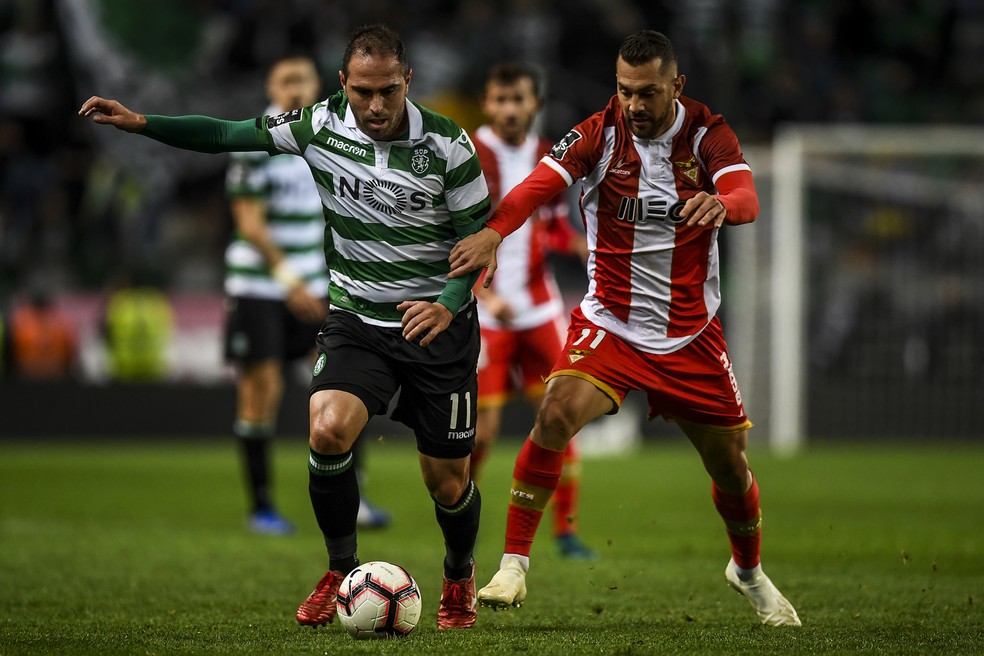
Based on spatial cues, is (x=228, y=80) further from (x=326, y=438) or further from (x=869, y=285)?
(x=326, y=438)

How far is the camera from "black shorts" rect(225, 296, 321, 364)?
28.3 feet

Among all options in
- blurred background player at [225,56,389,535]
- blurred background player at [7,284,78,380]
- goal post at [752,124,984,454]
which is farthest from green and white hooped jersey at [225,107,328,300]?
blurred background player at [7,284,78,380]

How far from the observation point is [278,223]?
349 inches

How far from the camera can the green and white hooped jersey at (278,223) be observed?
28.6 feet

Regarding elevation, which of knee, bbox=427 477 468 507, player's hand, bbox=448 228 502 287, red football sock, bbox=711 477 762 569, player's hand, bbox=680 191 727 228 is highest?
player's hand, bbox=680 191 727 228

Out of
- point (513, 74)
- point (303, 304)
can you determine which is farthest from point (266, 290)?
point (513, 74)

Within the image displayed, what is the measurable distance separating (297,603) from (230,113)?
14.0 metres

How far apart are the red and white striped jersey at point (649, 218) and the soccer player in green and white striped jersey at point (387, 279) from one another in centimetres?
51

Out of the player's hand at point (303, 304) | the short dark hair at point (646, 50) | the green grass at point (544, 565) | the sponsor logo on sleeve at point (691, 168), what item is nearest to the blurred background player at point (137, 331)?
the green grass at point (544, 565)

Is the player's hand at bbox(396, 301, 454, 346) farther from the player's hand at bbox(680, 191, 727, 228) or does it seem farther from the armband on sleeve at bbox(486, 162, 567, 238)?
the player's hand at bbox(680, 191, 727, 228)

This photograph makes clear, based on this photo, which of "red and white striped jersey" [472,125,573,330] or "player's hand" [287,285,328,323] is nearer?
"red and white striped jersey" [472,125,573,330]

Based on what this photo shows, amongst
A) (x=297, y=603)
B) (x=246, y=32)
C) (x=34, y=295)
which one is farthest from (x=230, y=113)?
(x=297, y=603)

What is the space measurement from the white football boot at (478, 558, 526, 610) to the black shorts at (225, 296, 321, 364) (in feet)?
12.5

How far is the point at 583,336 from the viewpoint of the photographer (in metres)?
5.41
